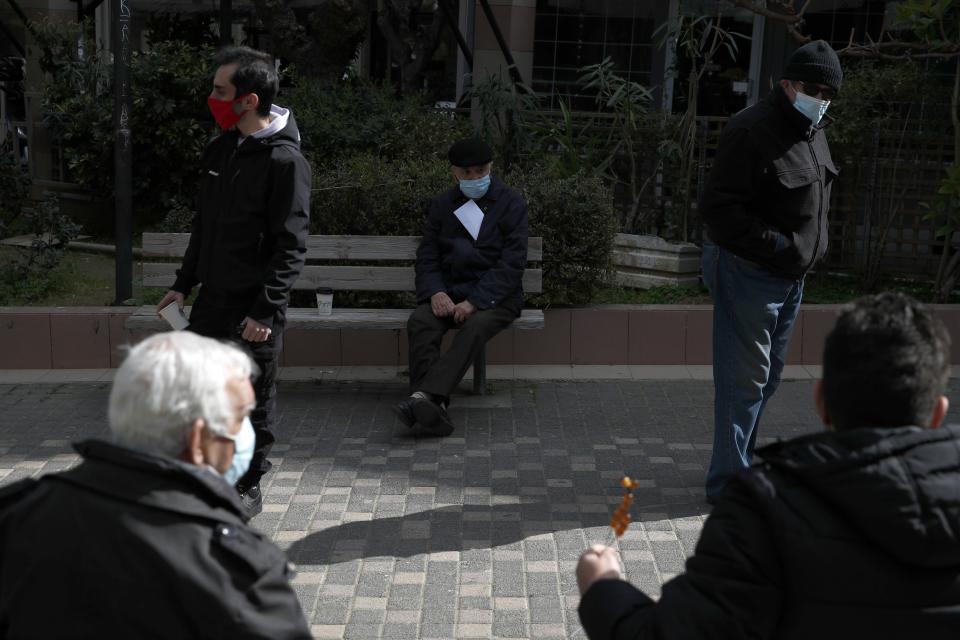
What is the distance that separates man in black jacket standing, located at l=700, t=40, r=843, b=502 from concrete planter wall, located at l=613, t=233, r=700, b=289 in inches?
136

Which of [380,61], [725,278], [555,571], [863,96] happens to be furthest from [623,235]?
[380,61]

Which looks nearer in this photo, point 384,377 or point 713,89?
point 384,377

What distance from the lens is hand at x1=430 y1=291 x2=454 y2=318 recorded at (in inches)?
256

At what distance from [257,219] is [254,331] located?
1.45ft

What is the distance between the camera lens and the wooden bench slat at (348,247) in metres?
7.01

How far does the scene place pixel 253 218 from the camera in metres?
4.79

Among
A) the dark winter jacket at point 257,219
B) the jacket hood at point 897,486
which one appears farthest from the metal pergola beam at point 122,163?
the jacket hood at point 897,486

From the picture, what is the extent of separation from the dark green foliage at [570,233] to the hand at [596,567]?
503 cm

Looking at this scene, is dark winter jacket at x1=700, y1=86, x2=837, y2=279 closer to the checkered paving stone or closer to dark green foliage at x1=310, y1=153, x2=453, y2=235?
the checkered paving stone

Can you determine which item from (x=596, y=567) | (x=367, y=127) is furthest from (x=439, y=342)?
(x=596, y=567)

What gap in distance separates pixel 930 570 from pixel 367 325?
16.3 feet

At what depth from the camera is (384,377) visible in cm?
730

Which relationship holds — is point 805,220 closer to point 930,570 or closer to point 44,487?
point 930,570

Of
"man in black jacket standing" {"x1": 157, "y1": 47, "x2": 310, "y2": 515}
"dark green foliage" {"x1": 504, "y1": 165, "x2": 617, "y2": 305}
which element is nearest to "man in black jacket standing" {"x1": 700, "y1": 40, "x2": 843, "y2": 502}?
"man in black jacket standing" {"x1": 157, "y1": 47, "x2": 310, "y2": 515}
